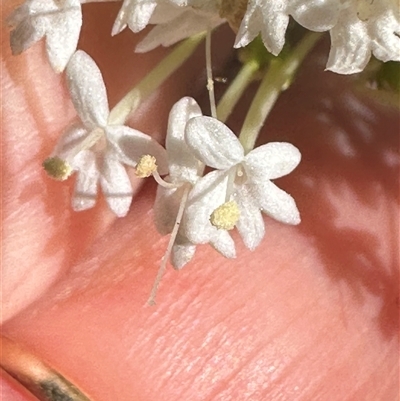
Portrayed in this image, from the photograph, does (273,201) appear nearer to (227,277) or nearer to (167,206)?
(167,206)

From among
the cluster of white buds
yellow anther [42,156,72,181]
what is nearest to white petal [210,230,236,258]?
the cluster of white buds

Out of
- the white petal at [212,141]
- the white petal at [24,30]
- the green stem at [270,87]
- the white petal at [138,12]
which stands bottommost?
the green stem at [270,87]

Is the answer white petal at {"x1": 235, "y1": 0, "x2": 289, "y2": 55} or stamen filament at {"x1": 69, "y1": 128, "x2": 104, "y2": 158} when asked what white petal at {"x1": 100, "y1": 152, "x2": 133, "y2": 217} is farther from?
white petal at {"x1": 235, "y1": 0, "x2": 289, "y2": 55}

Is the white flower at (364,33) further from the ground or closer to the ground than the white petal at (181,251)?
further from the ground

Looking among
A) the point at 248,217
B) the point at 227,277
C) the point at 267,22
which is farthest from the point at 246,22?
the point at 227,277

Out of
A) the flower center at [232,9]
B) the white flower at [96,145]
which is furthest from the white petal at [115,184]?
the flower center at [232,9]

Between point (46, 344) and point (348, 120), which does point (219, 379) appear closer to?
point (46, 344)

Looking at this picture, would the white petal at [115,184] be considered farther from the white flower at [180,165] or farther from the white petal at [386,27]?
the white petal at [386,27]

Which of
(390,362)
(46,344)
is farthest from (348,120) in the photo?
(46,344)
